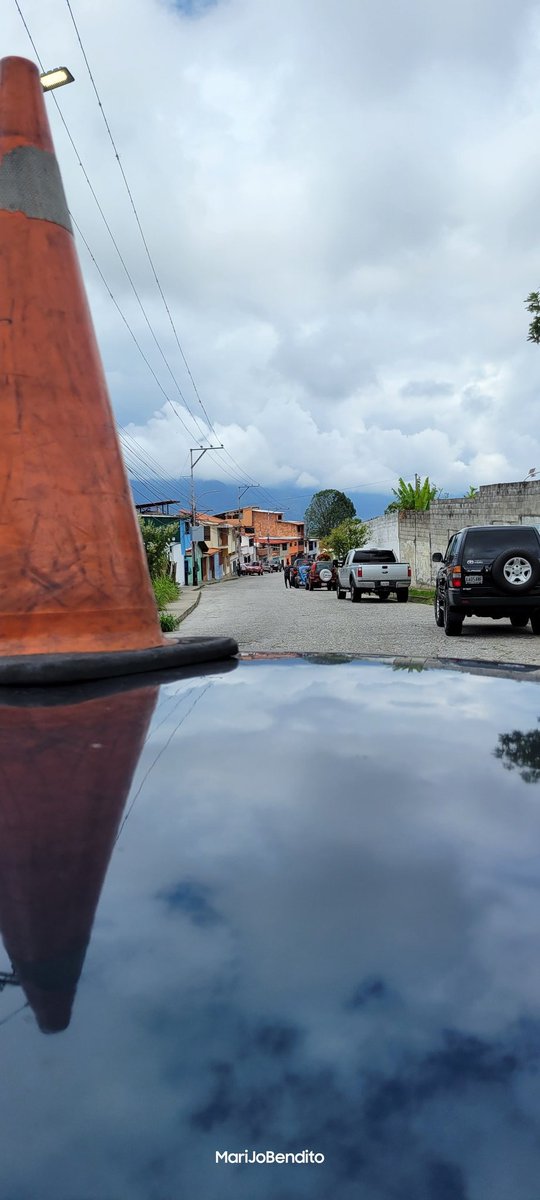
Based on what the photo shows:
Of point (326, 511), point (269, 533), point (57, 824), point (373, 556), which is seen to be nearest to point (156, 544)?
point (373, 556)

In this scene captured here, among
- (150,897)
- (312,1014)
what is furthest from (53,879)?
(312,1014)

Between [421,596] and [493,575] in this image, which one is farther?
[421,596]

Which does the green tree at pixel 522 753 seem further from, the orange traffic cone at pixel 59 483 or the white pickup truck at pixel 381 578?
the white pickup truck at pixel 381 578

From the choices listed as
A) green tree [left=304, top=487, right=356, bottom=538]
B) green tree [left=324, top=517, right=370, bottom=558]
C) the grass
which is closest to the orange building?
green tree [left=304, top=487, right=356, bottom=538]

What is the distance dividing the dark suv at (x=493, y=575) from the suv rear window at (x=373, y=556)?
12.3m

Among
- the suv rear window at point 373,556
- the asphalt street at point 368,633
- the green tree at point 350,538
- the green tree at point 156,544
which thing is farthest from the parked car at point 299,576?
the asphalt street at point 368,633

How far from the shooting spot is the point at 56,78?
194 inches

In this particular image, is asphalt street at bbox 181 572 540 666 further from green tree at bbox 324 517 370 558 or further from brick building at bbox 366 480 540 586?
green tree at bbox 324 517 370 558

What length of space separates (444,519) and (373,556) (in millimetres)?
3858

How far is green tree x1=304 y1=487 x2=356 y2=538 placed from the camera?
101500 mm

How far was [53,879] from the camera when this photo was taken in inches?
47.1

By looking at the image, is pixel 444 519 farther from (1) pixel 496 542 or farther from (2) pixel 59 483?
(2) pixel 59 483

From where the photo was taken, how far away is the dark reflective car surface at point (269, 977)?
71 centimetres

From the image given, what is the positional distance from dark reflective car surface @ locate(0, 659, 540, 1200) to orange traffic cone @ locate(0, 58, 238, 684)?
137cm
